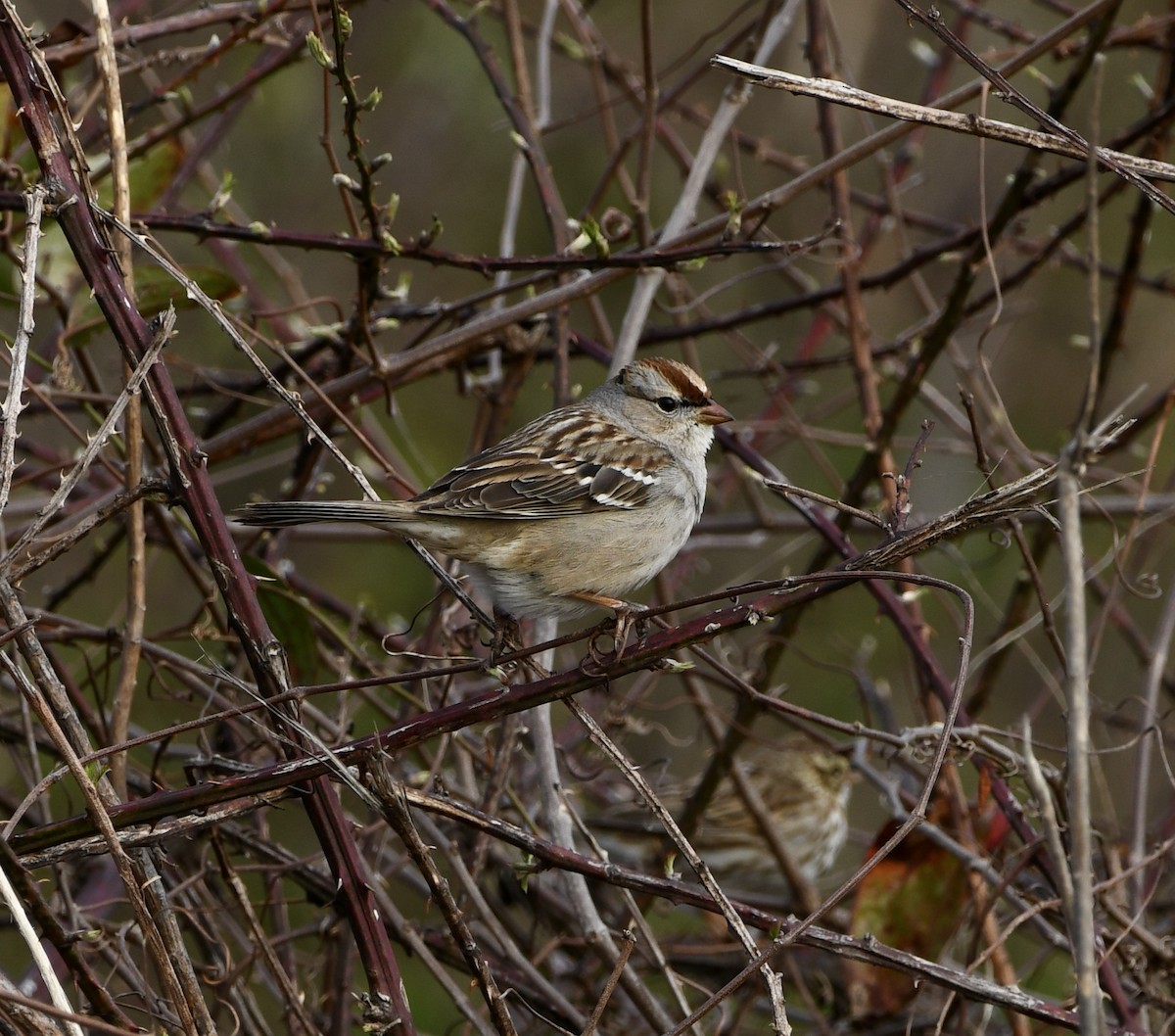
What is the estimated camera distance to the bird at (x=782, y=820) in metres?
6.85

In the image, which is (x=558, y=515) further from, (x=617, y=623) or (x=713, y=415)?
(x=713, y=415)

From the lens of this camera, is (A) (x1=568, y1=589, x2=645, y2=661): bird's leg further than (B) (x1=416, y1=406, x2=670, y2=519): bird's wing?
No

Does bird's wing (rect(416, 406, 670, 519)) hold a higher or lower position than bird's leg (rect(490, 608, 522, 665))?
higher

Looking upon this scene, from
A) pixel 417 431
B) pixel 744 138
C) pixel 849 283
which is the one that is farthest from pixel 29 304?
pixel 417 431

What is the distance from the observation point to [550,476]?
3818 millimetres

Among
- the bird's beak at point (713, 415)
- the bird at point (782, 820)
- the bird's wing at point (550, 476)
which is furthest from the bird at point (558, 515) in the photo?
the bird at point (782, 820)

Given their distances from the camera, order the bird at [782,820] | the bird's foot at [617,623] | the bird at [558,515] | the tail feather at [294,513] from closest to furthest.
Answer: the bird's foot at [617,623], the tail feather at [294,513], the bird at [558,515], the bird at [782,820]

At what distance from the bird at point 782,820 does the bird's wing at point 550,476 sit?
298 cm

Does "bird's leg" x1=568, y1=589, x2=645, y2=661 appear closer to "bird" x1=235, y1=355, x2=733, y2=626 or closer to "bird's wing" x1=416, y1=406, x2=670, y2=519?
"bird" x1=235, y1=355, x2=733, y2=626

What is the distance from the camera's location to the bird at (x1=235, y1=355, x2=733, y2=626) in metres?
3.53

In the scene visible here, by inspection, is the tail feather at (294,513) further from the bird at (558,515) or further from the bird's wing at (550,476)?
the bird's wing at (550,476)

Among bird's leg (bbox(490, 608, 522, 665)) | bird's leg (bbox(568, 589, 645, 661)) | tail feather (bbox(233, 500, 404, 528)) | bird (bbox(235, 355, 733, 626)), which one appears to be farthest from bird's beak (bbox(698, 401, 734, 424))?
tail feather (bbox(233, 500, 404, 528))

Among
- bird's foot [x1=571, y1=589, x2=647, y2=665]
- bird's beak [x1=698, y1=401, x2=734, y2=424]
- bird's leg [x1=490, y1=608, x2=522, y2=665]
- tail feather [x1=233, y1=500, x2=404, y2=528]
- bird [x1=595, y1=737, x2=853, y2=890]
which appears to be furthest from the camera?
Answer: bird [x1=595, y1=737, x2=853, y2=890]

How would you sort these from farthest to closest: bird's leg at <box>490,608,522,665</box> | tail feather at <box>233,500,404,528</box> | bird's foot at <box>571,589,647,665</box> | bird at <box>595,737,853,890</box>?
bird at <box>595,737,853,890</box> < bird's leg at <box>490,608,522,665</box> < tail feather at <box>233,500,404,528</box> < bird's foot at <box>571,589,647,665</box>
